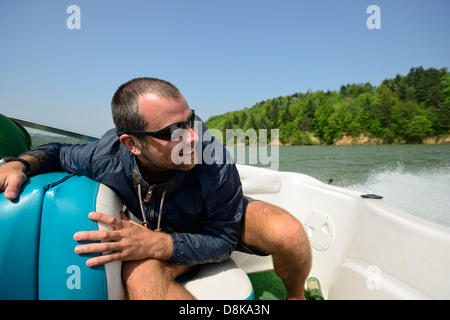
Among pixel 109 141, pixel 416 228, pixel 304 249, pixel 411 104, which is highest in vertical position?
pixel 411 104

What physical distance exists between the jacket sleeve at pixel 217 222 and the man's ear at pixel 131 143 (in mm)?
327

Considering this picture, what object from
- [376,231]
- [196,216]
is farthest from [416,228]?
[196,216]

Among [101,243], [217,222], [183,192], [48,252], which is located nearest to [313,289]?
[217,222]

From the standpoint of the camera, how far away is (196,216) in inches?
47.9

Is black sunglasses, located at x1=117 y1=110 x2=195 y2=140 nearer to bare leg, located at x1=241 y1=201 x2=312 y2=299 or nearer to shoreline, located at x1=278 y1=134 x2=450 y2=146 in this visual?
bare leg, located at x1=241 y1=201 x2=312 y2=299

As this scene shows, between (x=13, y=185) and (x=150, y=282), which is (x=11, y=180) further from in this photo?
(x=150, y=282)

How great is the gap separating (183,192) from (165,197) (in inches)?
3.5

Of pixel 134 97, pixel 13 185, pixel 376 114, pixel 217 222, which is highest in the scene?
pixel 376 114

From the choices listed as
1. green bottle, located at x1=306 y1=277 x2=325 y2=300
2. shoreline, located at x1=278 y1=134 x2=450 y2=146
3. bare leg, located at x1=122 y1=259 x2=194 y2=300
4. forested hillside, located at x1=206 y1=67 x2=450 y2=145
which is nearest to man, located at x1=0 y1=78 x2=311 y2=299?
bare leg, located at x1=122 y1=259 x2=194 y2=300

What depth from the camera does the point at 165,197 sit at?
1.19 metres

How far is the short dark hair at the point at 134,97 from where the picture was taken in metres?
1.09

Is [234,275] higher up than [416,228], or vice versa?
[416,228]

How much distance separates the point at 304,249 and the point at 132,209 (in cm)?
89
